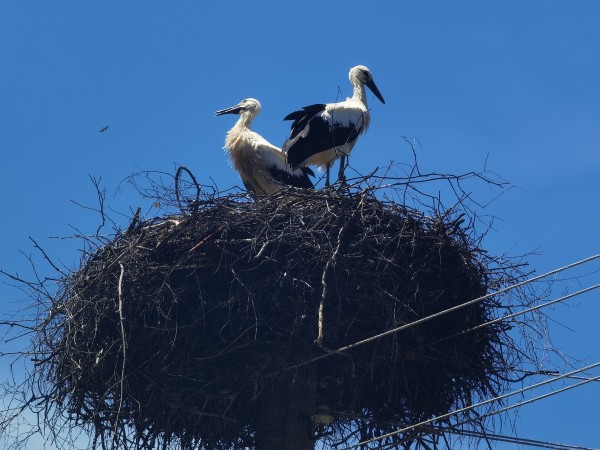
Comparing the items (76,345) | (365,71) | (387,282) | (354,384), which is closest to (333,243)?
(387,282)

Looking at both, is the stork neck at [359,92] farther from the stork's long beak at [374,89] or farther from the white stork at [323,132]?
the white stork at [323,132]

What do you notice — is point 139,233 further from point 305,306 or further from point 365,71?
point 365,71

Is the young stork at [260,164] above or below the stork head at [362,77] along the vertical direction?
below

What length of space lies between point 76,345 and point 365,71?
527 cm

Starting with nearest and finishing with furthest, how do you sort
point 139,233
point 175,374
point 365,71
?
point 175,374, point 139,233, point 365,71

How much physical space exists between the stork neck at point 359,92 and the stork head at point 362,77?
0.08 ft

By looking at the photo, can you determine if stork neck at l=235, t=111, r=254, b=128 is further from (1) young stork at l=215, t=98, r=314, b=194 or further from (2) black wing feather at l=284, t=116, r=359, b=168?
(2) black wing feather at l=284, t=116, r=359, b=168

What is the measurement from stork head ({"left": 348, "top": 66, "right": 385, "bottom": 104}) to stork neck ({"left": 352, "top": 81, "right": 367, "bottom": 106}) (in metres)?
0.03

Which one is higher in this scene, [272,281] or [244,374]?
[272,281]

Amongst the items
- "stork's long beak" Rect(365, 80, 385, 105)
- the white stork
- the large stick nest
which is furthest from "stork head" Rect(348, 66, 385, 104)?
the large stick nest

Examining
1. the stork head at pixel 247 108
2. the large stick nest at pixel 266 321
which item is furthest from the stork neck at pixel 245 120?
the large stick nest at pixel 266 321

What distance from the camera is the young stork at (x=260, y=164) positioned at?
1153 cm

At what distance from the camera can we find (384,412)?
8.10 m

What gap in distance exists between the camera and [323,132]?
11.1 meters
